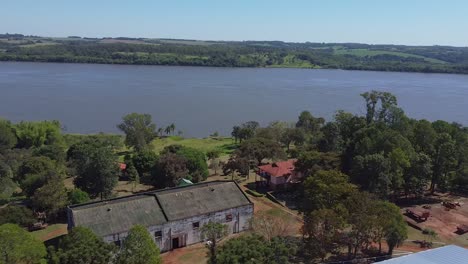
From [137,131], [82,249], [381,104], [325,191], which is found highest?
[381,104]

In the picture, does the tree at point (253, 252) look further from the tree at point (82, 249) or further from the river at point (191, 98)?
the river at point (191, 98)

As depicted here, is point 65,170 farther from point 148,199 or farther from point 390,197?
point 390,197

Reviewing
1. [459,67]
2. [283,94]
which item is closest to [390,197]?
[283,94]

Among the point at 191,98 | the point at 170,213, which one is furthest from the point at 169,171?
the point at 191,98

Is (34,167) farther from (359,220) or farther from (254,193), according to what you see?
(359,220)

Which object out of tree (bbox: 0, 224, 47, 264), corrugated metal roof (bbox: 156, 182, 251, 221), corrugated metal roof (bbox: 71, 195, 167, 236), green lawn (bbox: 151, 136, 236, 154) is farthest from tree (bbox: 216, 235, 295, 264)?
green lawn (bbox: 151, 136, 236, 154)

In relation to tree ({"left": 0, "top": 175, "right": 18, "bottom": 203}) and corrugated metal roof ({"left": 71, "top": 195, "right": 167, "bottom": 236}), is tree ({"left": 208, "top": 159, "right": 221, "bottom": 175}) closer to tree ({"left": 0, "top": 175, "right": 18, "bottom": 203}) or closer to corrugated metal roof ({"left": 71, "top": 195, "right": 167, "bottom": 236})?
corrugated metal roof ({"left": 71, "top": 195, "right": 167, "bottom": 236})
